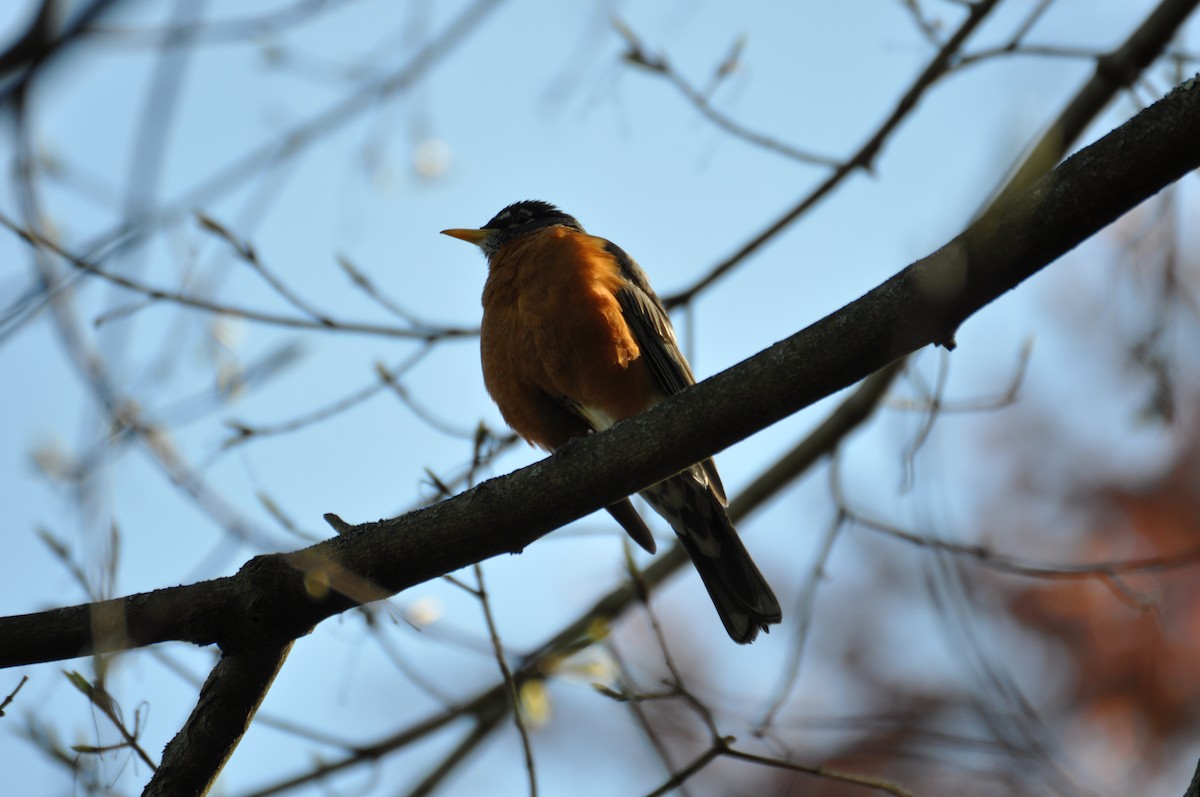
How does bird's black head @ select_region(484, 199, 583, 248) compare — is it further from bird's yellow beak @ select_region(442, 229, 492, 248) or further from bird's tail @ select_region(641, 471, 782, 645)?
bird's tail @ select_region(641, 471, 782, 645)

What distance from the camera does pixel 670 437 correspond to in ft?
10.1

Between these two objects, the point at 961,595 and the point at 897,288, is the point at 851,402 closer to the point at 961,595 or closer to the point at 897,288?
the point at 961,595

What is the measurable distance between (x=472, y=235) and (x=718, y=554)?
2.76 metres

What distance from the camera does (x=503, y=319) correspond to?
16.8ft

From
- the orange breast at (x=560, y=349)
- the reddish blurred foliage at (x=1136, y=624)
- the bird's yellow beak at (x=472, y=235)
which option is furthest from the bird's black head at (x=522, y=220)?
the reddish blurred foliage at (x=1136, y=624)

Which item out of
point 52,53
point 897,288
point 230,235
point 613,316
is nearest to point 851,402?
point 613,316

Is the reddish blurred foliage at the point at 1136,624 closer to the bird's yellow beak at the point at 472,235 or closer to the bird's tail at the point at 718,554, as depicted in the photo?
the bird's tail at the point at 718,554

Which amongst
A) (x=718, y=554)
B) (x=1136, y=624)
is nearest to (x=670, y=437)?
(x=718, y=554)

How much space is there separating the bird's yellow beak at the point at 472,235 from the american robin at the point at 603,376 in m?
1.43

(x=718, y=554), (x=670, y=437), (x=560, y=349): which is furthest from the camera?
(x=718, y=554)

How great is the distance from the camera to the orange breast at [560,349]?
4852mm

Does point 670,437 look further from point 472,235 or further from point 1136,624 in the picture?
point 1136,624

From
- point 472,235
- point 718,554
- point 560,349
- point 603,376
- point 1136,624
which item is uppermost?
point 472,235

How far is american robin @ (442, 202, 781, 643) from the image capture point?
191 inches
